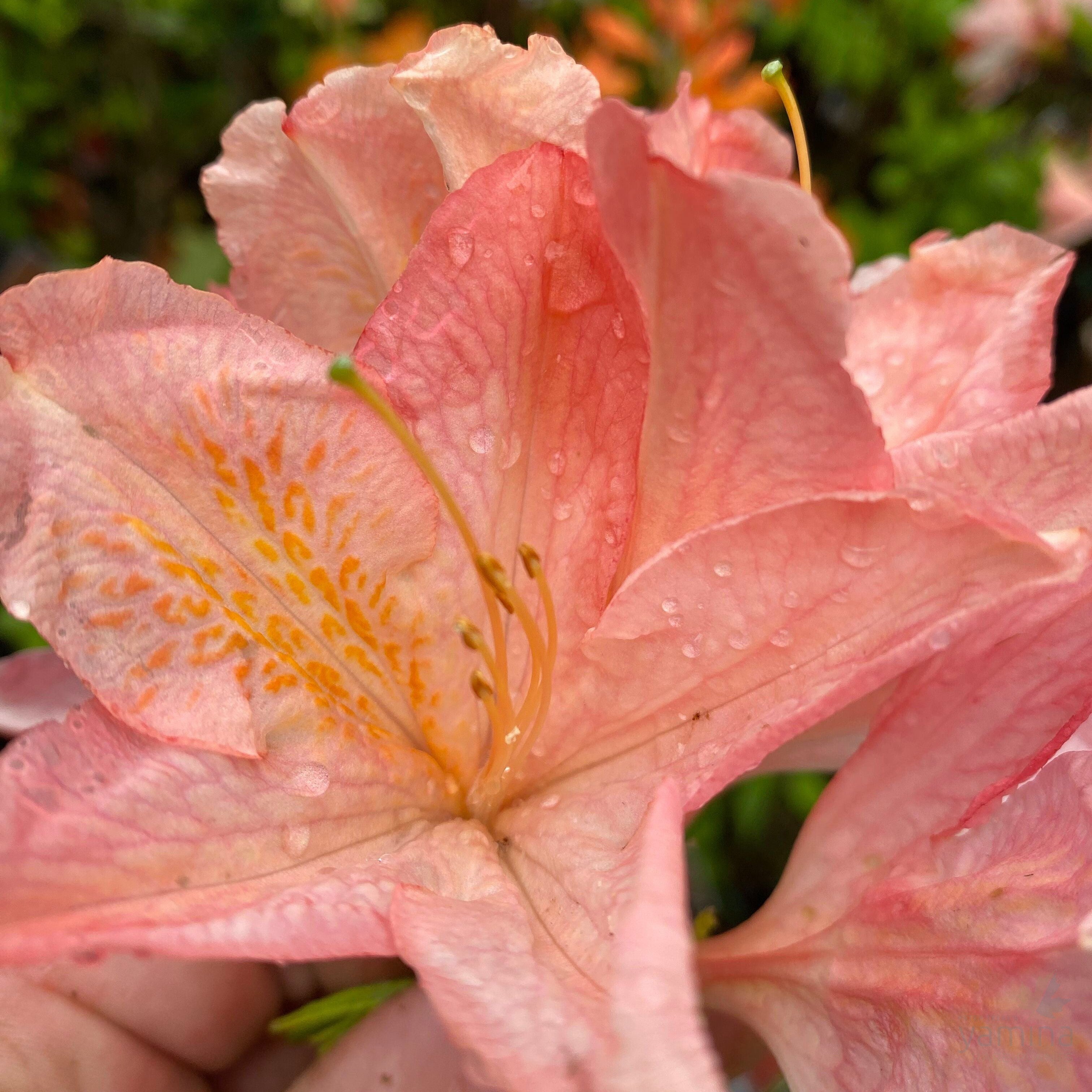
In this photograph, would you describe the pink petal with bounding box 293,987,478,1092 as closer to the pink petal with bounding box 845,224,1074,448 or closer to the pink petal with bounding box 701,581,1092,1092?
the pink petal with bounding box 701,581,1092,1092

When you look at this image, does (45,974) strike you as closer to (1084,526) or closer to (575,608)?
(575,608)

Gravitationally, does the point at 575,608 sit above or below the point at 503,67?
below

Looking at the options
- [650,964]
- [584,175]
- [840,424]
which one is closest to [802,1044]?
[650,964]

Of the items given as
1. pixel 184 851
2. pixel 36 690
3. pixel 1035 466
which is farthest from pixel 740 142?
pixel 36 690

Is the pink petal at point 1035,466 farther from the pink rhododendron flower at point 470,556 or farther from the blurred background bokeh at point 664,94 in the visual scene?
the blurred background bokeh at point 664,94

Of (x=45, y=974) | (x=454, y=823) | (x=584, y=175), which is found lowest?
(x=45, y=974)

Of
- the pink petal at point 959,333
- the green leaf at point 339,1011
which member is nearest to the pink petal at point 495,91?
the pink petal at point 959,333

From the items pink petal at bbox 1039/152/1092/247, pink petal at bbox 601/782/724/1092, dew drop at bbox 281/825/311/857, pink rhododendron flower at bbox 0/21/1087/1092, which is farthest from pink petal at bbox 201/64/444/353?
pink petal at bbox 1039/152/1092/247

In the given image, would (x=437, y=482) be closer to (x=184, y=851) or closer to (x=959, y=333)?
(x=184, y=851)
